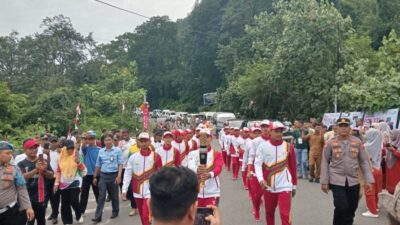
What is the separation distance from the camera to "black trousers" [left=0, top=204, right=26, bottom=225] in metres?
5.95

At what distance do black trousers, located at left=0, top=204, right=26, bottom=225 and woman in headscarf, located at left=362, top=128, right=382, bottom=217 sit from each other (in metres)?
6.40

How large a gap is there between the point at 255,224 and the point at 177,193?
23.4 feet

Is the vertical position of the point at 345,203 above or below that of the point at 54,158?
below

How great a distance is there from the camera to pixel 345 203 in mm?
7129

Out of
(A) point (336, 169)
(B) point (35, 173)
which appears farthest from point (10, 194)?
(A) point (336, 169)

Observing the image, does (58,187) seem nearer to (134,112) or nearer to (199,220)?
(199,220)

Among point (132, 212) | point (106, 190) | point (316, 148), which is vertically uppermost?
point (316, 148)

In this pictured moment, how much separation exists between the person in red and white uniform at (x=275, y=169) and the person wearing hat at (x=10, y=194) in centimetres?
343

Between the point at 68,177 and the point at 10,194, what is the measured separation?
12.7 ft

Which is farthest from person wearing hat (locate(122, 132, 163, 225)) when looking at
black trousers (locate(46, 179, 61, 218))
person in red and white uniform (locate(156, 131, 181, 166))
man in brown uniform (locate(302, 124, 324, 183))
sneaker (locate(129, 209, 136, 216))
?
man in brown uniform (locate(302, 124, 324, 183))

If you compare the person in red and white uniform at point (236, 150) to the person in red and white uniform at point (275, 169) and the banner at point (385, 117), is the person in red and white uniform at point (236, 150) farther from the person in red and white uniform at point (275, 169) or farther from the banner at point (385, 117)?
the person in red and white uniform at point (275, 169)

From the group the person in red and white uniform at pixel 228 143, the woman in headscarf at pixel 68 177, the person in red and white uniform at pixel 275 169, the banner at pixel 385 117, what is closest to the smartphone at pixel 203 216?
the person in red and white uniform at pixel 275 169

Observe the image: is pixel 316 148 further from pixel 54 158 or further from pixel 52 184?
pixel 52 184

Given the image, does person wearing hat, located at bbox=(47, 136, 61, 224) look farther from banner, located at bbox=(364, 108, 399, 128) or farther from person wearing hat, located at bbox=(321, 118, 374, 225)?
banner, located at bbox=(364, 108, 399, 128)
